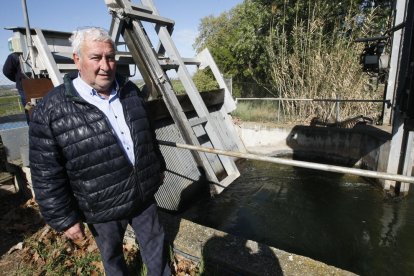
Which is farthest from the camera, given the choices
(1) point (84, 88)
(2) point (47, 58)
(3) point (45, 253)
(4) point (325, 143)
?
(4) point (325, 143)

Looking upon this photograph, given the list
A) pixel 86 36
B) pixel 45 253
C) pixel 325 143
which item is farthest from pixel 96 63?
pixel 325 143

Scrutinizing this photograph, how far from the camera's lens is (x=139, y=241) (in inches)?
90.0

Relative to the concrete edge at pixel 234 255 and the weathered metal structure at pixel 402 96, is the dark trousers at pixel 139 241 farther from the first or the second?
the weathered metal structure at pixel 402 96

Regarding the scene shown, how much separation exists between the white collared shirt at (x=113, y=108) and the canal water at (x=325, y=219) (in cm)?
295

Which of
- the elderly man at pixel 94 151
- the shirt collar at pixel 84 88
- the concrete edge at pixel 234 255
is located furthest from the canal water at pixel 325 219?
the shirt collar at pixel 84 88

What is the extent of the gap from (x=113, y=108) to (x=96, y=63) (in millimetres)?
336

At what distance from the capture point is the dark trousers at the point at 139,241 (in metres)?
2.07

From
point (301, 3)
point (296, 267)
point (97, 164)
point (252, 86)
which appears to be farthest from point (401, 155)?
point (252, 86)

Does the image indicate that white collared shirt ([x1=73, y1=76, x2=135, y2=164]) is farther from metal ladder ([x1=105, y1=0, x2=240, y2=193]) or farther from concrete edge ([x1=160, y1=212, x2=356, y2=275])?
metal ladder ([x1=105, y1=0, x2=240, y2=193])

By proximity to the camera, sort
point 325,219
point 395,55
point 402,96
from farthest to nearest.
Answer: point 395,55 < point 325,219 < point 402,96

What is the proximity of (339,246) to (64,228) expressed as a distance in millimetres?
3974

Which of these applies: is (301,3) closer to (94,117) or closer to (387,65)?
(387,65)

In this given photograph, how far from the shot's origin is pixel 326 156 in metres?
7.43

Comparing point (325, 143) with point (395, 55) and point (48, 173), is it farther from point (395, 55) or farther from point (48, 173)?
point (48, 173)
